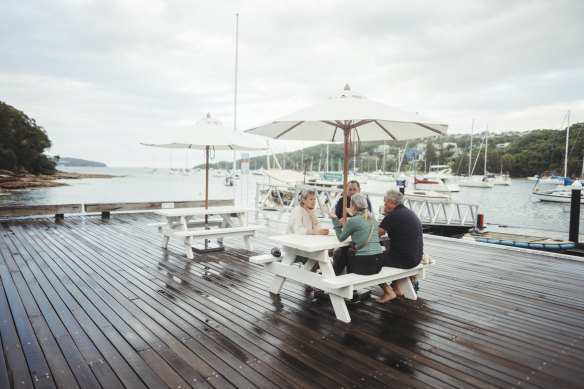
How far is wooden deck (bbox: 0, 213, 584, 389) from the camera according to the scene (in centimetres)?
224

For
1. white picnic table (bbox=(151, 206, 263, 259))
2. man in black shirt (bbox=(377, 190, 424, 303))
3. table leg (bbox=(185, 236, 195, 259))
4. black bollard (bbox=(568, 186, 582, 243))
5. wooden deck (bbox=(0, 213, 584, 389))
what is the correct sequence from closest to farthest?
wooden deck (bbox=(0, 213, 584, 389)) < man in black shirt (bbox=(377, 190, 424, 303)) < table leg (bbox=(185, 236, 195, 259)) < white picnic table (bbox=(151, 206, 263, 259)) < black bollard (bbox=(568, 186, 582, 243))

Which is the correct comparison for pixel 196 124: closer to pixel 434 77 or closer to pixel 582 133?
pixel 434 77

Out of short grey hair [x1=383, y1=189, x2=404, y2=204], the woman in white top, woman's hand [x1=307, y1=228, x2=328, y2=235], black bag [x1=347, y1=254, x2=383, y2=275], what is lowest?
black bag [x1=347, y1=254, x2=383, y2=275]

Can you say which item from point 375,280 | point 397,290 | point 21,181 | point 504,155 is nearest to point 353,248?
point 375,280

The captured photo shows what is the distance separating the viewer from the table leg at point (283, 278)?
3.80 m

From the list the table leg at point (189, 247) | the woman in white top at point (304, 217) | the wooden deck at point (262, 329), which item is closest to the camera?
the wooden deck at point (262, 329)

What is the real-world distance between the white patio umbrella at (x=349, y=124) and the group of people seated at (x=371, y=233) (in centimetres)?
46

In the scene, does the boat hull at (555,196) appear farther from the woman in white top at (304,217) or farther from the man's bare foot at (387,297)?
the woman in white top at (304,217)

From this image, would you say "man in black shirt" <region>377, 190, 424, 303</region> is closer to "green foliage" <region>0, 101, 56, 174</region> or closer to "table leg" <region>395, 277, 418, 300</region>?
"table leg" <region>395, 277, 418, 300</region>

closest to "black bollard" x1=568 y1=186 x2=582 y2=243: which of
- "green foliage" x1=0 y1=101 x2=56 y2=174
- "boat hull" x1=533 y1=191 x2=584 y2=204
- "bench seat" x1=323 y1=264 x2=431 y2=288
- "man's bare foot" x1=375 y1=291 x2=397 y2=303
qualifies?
"bench seat" x1=323 y1=264 x2=431 y2=288

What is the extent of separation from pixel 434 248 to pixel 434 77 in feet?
68.8

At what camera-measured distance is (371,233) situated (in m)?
3.38

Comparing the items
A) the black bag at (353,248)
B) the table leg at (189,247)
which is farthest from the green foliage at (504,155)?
the black bag at (353,248)

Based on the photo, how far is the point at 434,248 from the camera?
260 inches
